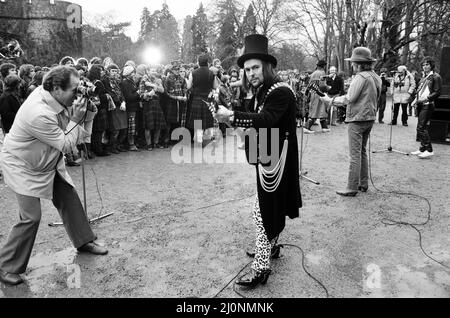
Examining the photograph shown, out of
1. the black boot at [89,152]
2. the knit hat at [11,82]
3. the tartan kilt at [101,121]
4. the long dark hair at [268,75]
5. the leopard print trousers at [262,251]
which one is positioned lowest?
the leopard print trousers at [262,251]

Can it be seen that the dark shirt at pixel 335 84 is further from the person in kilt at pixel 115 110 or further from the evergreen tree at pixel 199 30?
the evergreen tree at pixel 199 30

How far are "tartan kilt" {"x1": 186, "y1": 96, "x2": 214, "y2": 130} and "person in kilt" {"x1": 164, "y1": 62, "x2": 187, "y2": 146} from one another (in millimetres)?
337

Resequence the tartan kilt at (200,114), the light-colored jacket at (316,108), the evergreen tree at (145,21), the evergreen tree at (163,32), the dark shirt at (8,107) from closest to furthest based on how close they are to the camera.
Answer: the dark shirt at (8,107), the tartan kilt at (200,114), the light-colored jacket at (316,108), the evergreen tree at (163,32), the evergreen tree at (145,21)

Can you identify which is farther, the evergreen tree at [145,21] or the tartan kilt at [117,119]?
the evergreen tree at [145,21]

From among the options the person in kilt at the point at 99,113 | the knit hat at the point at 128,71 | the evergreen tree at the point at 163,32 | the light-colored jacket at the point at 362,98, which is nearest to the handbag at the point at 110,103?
the person in kilt at the point at 99,113

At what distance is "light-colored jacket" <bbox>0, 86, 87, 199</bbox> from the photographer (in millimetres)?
2875

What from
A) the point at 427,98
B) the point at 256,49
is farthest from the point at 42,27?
the point at 256,49

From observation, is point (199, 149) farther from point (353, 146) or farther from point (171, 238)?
point (171, 238)

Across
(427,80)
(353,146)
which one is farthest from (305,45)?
(353,146)

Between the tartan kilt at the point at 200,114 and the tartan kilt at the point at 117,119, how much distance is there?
5.47 ft

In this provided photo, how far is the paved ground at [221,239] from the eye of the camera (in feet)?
10.0

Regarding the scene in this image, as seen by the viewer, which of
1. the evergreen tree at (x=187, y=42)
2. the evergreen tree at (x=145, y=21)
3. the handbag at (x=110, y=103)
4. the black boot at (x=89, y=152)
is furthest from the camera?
the evergreen tree at (x=145, y=21)
